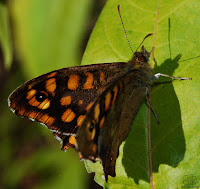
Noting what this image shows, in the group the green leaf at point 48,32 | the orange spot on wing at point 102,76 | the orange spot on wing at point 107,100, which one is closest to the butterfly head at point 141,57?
the orange spot on wing at point 102,76

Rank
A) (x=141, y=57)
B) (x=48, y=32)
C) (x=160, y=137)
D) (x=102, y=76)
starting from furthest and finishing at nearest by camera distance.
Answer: (x=48, y=32)
(x=102, y=76)
(x=141, y=57)
(x=160, y=137)

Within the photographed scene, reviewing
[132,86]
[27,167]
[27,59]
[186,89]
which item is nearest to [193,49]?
[186,89]

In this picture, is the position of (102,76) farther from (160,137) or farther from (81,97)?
(160,137)

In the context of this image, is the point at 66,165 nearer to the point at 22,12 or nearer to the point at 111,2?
the point at 22,12

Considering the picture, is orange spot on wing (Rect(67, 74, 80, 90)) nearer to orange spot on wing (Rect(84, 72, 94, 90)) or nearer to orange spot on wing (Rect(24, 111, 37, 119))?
orange spot on wing (Rect(84, 72, 94, 90))

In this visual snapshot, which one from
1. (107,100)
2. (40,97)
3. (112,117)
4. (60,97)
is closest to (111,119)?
(112,117)

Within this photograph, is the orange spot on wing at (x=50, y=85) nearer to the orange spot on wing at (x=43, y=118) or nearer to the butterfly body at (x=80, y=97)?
the butterfly body at (x=80, y=97)

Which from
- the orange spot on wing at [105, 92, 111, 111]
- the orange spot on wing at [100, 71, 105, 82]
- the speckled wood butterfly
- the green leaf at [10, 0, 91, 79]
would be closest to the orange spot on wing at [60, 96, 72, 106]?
the speckled wood butterfly
